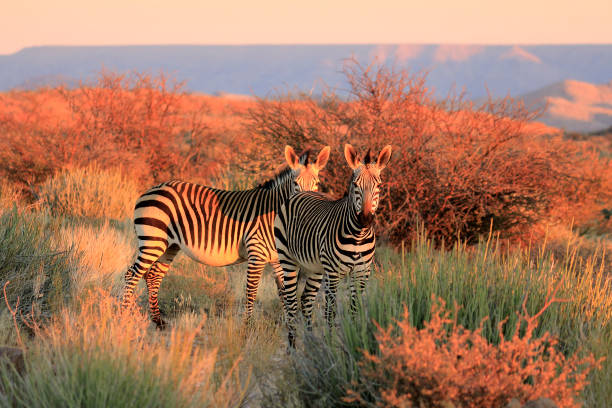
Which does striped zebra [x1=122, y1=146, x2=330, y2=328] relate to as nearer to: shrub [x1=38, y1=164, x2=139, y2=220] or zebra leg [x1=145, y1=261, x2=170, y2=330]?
zebra leg [x1=145, y1=261, x2=170, y2=330]

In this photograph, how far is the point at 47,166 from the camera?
1551 centimetres

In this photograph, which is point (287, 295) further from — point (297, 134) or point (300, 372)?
point (297, 134)

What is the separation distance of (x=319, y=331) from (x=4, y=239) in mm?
4329

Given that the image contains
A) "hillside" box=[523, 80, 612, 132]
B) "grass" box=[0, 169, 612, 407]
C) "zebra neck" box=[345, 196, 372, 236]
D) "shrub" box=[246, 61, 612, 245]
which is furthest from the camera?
"hillside" box=[523, 80, 612, 132]

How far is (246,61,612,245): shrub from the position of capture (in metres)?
10.5

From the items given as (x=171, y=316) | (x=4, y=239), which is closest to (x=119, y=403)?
(x=4, y=239)

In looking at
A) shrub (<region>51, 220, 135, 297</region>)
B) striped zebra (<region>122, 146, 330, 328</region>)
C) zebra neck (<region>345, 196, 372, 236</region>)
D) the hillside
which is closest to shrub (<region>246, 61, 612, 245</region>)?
striped zebra (<region>122, 146, 330, 328</region>)

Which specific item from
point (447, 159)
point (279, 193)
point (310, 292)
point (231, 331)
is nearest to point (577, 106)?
point (447, 159)

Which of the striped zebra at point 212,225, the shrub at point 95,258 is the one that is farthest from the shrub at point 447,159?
the shrub at point 95,258

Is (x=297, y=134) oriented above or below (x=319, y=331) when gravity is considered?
above

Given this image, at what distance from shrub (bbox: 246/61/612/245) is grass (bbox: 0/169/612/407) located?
3.27m

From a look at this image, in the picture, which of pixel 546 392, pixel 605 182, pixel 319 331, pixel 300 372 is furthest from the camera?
pixel 605 182

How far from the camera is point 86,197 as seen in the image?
12.7m

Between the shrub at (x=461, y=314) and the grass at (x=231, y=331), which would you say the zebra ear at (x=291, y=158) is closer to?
the grass at (x=231, y=331)
